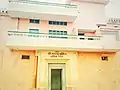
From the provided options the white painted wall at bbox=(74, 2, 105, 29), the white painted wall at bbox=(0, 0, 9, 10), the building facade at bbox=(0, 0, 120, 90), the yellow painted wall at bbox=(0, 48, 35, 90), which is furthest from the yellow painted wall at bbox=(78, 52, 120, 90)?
the white painted wall at bbox=(0, 0, 9, 10)

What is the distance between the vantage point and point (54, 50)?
20.8ft

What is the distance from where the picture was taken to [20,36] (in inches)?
243

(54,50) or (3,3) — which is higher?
(3,3)

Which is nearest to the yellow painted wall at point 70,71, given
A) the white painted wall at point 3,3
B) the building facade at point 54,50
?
the building facade at point 54,50

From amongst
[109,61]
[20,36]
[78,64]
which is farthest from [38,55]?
[109,61]

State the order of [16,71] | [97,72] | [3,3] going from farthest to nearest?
1. [3,3]
2. [97,72]
3. [16,71]

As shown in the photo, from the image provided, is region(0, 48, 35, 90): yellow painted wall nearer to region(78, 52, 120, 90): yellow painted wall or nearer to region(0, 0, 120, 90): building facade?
region(0, 0, 120, 90): building facade

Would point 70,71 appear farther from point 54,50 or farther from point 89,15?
point 89,15

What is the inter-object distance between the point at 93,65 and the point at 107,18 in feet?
8.91

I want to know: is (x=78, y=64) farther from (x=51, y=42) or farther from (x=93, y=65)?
(x=51, y=42)

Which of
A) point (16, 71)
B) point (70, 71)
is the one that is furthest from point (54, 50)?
point (16, 71)

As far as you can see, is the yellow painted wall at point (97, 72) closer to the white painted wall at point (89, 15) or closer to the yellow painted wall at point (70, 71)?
the yellow painted wall at point (70, 71)

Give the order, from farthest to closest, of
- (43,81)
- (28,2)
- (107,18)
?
(107,18) → (28,2) → (43,81)

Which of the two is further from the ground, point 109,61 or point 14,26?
point 14,26
